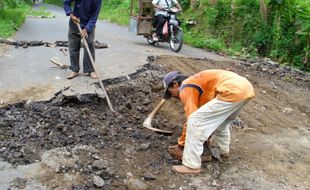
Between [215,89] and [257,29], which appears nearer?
[215,89]

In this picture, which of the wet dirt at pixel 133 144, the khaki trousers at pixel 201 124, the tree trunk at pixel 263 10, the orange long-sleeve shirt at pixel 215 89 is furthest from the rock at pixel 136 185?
the tree trunk at pixel 263 10

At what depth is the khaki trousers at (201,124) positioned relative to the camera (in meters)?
4.16

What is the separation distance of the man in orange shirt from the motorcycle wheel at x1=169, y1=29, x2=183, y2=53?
253 inches

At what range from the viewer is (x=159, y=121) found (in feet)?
18.9

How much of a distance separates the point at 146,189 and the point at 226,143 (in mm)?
1345

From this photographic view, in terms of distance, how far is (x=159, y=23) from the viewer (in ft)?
36.7

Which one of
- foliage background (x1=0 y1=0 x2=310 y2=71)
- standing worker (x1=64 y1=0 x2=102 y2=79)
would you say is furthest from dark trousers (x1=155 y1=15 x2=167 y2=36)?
standing worker (x1=64 y1=0 x2=102 y2=79)

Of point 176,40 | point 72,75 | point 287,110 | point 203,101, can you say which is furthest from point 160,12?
point 203,101

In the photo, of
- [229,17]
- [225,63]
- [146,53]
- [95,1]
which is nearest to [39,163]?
[95,1]

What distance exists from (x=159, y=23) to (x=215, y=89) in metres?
7.23

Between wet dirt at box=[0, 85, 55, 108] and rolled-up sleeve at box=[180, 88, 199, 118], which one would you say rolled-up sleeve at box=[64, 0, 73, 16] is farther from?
rolled-up sleeve at box=[180, 88, 199, 118]

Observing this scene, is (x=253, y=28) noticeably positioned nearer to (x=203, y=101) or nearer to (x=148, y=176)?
(x=203, y=101)

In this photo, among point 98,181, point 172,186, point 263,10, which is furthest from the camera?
point 263,10

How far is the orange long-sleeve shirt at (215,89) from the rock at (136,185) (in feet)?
2.77
